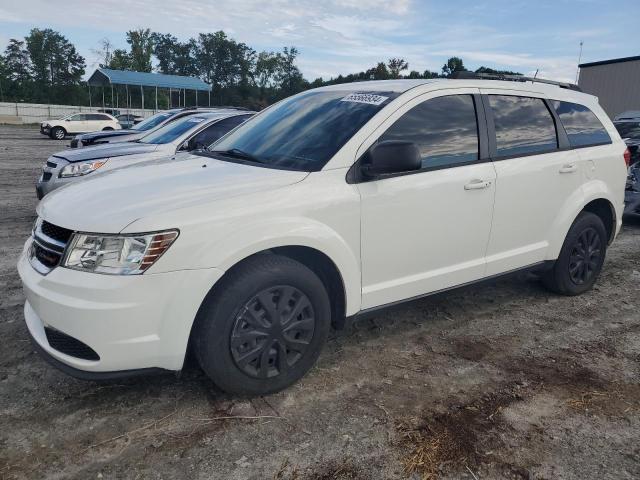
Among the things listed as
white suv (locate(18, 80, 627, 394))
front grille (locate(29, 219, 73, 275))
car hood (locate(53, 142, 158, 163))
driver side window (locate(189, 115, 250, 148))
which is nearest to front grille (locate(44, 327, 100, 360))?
white suv (locate(18, 80, 627, 394))

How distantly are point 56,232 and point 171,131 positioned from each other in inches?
240

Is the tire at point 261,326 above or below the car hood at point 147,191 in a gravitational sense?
below

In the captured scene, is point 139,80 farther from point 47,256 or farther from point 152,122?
point 47,256

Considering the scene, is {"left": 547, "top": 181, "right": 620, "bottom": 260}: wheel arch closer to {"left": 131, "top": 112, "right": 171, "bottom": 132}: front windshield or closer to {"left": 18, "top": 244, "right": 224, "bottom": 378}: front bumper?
{"left": 18, "top": 244, "right": 224, "bottom": 378}: front bumper

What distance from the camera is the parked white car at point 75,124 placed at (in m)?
28.6

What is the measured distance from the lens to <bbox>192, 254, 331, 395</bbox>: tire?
2.65 metres

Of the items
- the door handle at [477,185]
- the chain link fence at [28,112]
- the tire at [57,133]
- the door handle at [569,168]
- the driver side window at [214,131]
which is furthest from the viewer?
the chain link fence at [28,112]

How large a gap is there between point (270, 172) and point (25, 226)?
530 cm

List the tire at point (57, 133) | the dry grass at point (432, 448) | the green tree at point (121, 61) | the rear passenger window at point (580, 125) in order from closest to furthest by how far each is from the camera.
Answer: the dry grass at point (432, 448) < the rear passenger window at point (580, 125) < the tire at point (57, 133) < the green tree at point (121, 61)

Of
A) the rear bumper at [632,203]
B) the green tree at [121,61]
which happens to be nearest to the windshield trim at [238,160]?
the rear bumper at [632,203]

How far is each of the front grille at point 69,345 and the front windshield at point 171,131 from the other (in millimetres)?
5753

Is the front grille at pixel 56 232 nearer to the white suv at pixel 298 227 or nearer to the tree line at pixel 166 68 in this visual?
the white suv at pixel 298 227

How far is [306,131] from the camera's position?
344 cm

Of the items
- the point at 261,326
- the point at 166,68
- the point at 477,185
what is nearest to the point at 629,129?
the point at 477,185
